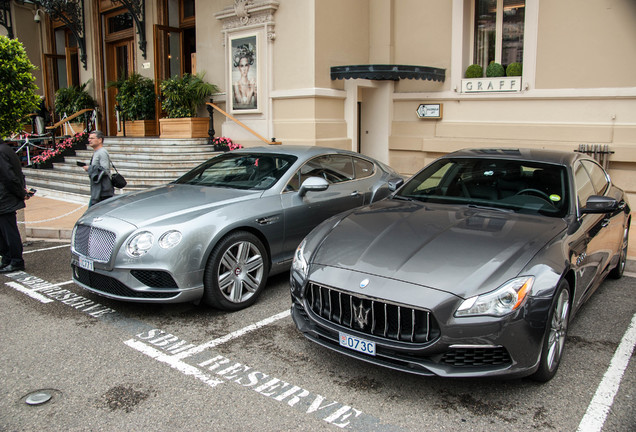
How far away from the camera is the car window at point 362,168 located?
22.7 ft

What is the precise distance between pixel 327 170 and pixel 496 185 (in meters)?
2.20

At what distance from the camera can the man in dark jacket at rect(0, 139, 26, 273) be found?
6250 millimetres

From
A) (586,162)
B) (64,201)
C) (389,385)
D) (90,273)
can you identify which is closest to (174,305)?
(90,273)

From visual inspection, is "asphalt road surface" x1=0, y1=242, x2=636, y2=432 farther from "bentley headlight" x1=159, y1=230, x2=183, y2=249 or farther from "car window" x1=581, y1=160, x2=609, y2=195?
"car window" x1=581, y1=160, x2=609, y2=195

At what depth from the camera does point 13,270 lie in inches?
257

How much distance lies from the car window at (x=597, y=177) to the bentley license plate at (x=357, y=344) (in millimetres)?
3179

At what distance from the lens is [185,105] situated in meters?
13.3

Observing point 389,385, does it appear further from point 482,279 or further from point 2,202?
point 2,202

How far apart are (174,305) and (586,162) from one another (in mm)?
4399

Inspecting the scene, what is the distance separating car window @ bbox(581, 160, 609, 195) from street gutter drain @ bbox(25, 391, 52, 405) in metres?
5.02

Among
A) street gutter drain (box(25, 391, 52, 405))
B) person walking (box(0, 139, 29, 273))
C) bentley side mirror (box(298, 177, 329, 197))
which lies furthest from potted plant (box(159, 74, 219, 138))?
street gutter drain (box(25, 391, 52, 405))

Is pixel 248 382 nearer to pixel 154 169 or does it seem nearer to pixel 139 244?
pixel 139 244

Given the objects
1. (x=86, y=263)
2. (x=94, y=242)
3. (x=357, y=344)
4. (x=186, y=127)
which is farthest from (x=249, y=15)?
(x=357, y=344)

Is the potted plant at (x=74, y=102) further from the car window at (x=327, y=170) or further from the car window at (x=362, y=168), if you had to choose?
the car window at (x=327, y=170)
